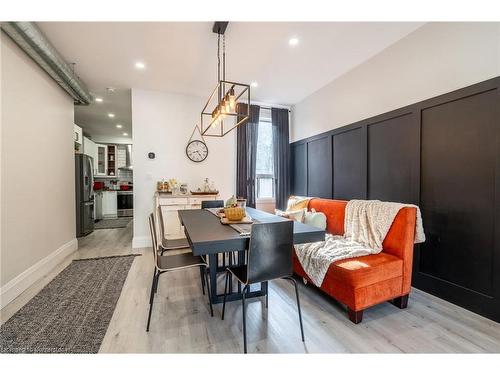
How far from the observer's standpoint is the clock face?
4.55m

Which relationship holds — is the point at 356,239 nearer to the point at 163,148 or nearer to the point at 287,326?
the point at 287,326

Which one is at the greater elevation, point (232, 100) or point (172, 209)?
point (232, 100)

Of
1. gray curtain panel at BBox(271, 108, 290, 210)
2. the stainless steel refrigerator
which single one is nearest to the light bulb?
gray curtain panel at BBox(271, 108, 290, 210)

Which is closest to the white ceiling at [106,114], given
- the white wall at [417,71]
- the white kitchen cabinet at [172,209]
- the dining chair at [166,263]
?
the white kitchen cabinet at [172,209]

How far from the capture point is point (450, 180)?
2.30m

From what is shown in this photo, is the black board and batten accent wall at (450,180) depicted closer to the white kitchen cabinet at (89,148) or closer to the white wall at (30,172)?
the white wall at (30,172)

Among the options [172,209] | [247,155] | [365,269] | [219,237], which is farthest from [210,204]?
[365,269]

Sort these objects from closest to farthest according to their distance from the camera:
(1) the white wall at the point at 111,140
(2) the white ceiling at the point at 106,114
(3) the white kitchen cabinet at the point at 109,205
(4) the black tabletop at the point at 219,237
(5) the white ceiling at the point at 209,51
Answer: (4) the black tabletop at the point at 219,237
(5) the white ceiling at the point at 209,51
(2) the white ceiling at the point at 106,114
(3) the white kitchen cabinet at the point at 109,205
(1) the white wall at the point at 111,140

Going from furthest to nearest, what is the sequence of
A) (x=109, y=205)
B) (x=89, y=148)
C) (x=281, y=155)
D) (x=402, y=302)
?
(x=109, y=205)
(x=89, y=148)
(x=281, y=155)
(x=402, y=302)

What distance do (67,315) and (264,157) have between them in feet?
13.3

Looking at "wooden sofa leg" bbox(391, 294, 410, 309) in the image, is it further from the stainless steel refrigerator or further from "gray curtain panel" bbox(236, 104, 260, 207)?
the stainless steel refrigerator

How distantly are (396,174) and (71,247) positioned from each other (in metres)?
→ 5.02

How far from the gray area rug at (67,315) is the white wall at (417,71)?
3.85 metres

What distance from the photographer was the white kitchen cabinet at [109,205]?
24.4 ft
